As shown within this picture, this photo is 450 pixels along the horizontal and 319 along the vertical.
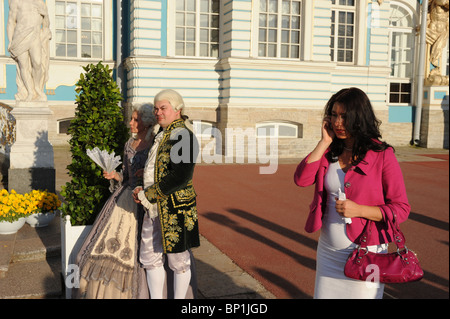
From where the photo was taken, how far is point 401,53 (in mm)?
19312

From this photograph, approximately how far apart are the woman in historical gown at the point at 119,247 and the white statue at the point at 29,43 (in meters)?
4.17

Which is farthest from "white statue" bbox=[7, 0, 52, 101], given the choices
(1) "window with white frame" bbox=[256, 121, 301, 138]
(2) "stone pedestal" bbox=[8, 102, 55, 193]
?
(1) "window with white frame" bbox=[256, 121, 301, 138]

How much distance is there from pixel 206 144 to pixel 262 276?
10.9m

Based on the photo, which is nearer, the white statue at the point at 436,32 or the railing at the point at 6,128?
the railing at the point at 6,128

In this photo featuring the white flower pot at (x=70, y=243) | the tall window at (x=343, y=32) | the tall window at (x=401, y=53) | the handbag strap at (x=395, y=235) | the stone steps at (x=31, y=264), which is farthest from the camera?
the tall window at (x=401, y=53)

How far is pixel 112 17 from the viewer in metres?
16.7

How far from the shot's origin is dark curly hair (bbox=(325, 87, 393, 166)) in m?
2.32

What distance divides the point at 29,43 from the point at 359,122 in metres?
6.00

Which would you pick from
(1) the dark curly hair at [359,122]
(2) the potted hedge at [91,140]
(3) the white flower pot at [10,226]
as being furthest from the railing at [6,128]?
(1) the dark curly hair at [359,122]

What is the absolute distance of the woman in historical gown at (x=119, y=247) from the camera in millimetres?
3412

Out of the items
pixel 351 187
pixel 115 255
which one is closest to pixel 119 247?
pixel 115 255

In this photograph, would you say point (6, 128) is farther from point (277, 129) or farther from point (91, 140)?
point (277, 129)

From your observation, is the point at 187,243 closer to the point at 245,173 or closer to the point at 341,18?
the point at 245,173

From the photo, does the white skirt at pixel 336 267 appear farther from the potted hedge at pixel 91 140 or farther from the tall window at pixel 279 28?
the tall window at pixel 279 28
